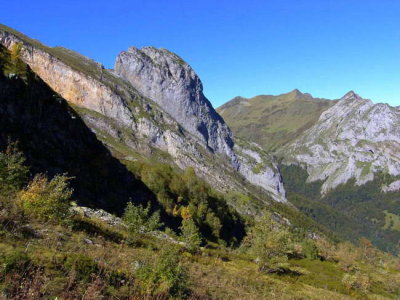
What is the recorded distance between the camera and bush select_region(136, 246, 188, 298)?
39.6 feet

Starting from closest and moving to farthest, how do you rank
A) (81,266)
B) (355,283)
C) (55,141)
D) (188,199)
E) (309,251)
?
1. (81,266)
2. (55,141)
3. (355,283)
4. (309,251)
5. (188,199)

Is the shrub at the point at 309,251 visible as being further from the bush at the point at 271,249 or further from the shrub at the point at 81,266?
the shrub at the point at 81,266

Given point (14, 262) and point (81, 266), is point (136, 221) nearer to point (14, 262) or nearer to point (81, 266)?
point (81, 266)

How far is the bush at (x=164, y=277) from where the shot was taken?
1207 cm

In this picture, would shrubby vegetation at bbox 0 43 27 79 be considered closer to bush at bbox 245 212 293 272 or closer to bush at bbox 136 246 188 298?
bush at bbox 136 246 188 298

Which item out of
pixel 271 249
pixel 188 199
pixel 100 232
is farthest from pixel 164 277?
pixel 188 199

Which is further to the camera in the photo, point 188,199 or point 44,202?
point 188,199

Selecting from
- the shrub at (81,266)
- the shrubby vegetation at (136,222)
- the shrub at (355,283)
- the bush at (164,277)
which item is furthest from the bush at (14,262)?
the shrub at (355,283)

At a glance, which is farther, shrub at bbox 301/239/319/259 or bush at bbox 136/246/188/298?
shrub at bbox 301/239/319/259

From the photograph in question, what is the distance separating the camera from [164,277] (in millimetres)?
12617

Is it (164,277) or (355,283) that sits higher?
(164,277)

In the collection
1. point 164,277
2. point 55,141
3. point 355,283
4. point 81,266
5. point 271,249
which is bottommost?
point 355,283

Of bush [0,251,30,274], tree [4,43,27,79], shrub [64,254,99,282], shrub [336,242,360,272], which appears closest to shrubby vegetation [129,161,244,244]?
shrub [336,242,360,272]

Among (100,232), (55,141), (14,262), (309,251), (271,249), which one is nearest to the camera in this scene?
(14,262)
